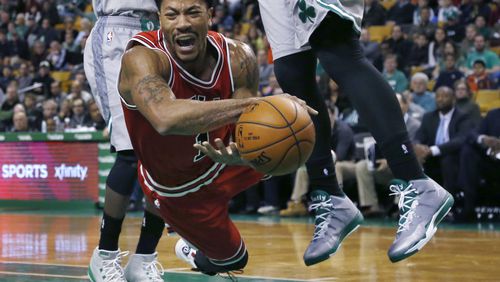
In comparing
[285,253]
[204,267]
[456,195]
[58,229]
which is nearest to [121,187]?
[204,267]

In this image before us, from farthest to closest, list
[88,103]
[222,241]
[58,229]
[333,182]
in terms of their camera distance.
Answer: [88,103] → [58,229] → [222,241] → [333,182]

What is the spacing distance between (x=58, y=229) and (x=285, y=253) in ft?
11.7

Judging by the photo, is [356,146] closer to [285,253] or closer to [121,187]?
[285,253]

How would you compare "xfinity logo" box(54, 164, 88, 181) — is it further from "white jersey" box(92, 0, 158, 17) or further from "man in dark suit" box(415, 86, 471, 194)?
"white jersey" box(92, 0, 158, 17)

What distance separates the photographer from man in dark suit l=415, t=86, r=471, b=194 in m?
10.5

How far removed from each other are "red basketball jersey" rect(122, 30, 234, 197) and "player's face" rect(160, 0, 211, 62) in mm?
96

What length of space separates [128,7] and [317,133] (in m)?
1.80

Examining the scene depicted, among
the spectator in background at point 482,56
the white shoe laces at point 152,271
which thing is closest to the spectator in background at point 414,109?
the spectator in background at point 482,56

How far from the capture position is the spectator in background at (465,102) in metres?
11.0

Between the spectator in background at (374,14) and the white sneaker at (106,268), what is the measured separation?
1060 cm

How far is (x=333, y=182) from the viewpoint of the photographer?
4.64 m

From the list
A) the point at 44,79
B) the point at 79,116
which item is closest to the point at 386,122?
the point at 79,116

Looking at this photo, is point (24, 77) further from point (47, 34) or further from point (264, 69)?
point (264, 69)

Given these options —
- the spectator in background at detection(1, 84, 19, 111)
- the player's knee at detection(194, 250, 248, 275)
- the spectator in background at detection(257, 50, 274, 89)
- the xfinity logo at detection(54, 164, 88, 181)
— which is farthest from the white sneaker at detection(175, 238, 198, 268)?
the spectator in background at detection(1, 84, 19, 111)
